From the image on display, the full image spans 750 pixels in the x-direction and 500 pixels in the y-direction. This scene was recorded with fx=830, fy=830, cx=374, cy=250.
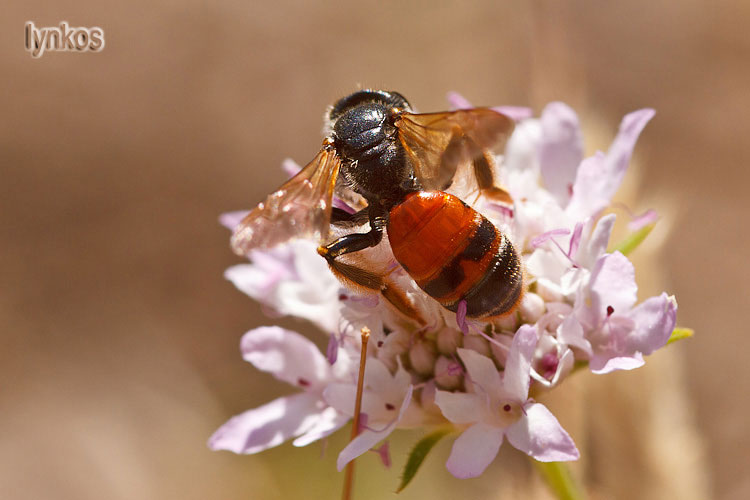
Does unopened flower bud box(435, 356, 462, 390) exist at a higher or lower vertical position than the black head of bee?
lower

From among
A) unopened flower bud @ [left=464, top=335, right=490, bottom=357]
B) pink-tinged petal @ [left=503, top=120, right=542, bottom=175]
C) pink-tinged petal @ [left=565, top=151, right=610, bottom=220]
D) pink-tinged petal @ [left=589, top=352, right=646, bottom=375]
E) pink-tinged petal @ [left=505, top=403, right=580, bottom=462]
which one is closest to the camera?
pink-tinged petal @ [left=505, top=403, right=580, bottom=462]

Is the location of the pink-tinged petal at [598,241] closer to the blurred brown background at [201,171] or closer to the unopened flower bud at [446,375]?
the unopened flower bud at [446,375]

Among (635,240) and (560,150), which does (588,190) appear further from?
(560,150)

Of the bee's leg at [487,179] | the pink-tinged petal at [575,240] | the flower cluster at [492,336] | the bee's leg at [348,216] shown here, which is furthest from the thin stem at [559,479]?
the bee's leg at [348,216]

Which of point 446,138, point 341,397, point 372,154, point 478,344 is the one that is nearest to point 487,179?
point 446,138

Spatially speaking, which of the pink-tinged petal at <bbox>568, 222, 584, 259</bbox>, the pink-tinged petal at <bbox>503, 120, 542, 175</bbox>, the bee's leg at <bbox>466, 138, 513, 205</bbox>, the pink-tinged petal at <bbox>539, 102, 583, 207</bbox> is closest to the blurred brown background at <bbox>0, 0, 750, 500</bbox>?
the pink-tinged petal at <bbox>503, 120, 542, 175</bbox>

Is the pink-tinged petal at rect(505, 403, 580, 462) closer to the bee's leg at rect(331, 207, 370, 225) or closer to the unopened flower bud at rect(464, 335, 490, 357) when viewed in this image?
the unopened flower bud at rect(464, 335, 490, 357)

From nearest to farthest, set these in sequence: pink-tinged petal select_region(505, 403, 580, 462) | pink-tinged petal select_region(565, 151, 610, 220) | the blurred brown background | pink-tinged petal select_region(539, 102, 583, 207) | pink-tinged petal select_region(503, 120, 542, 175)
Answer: pink-tinged petal select_region(505, 403, 580, 462), pink-tinged petal select_region(565, 151, 610, 220), pink-tinged petal select_region(539, 102, 583, 207), pink-tinged petal select_region(503, 120, 542, 175), the blurred brown background
